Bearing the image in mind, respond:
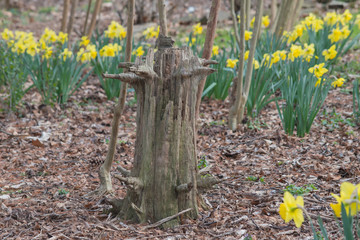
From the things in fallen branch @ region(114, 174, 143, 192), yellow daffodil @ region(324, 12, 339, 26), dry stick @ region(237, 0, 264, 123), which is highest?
yellow daffodil @ region(324, 12, 339, 26)

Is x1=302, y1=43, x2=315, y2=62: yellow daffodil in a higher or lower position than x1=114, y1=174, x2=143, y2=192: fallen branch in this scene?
higher

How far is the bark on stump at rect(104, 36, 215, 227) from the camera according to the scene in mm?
2307

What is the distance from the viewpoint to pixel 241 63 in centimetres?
393

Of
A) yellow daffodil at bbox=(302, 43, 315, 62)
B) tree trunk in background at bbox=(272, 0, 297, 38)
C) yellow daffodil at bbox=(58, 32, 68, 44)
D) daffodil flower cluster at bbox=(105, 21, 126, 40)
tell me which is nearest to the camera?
yellow daffodil at bbox=(302, 43, 315, 62)

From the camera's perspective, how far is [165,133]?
2303 mm

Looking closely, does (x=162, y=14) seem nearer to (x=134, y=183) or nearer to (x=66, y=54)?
(x=134, y=183)

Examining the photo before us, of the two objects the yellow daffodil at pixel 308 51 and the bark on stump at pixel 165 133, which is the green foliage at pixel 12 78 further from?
the yellow daffodil at pixel 308 51

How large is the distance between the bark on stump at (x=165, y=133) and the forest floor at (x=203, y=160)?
0.16m

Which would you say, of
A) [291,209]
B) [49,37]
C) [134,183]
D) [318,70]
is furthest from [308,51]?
[291,209]

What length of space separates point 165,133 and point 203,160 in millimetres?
1200

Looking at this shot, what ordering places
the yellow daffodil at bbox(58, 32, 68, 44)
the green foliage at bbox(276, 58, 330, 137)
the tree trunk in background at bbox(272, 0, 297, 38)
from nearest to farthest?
the green foliage at bbox(276, 58, 330, 137) < the yellow daffodil at bbox(58, 32, 68, 44) < the tree trunk in background at bbox(272, 0, 297, 38)

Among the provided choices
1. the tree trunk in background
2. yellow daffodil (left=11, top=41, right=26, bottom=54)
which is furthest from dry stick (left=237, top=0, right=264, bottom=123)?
yellow daffodil (left=11, top=41, right=26, bottom=54)

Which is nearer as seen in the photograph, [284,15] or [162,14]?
[162,14]

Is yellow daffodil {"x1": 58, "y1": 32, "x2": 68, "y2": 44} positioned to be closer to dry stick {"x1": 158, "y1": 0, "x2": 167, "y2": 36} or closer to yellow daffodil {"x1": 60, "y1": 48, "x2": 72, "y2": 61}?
yellow daffodil {"x1": 60, "y1": 48, "x2": 72, "y2": 61}
